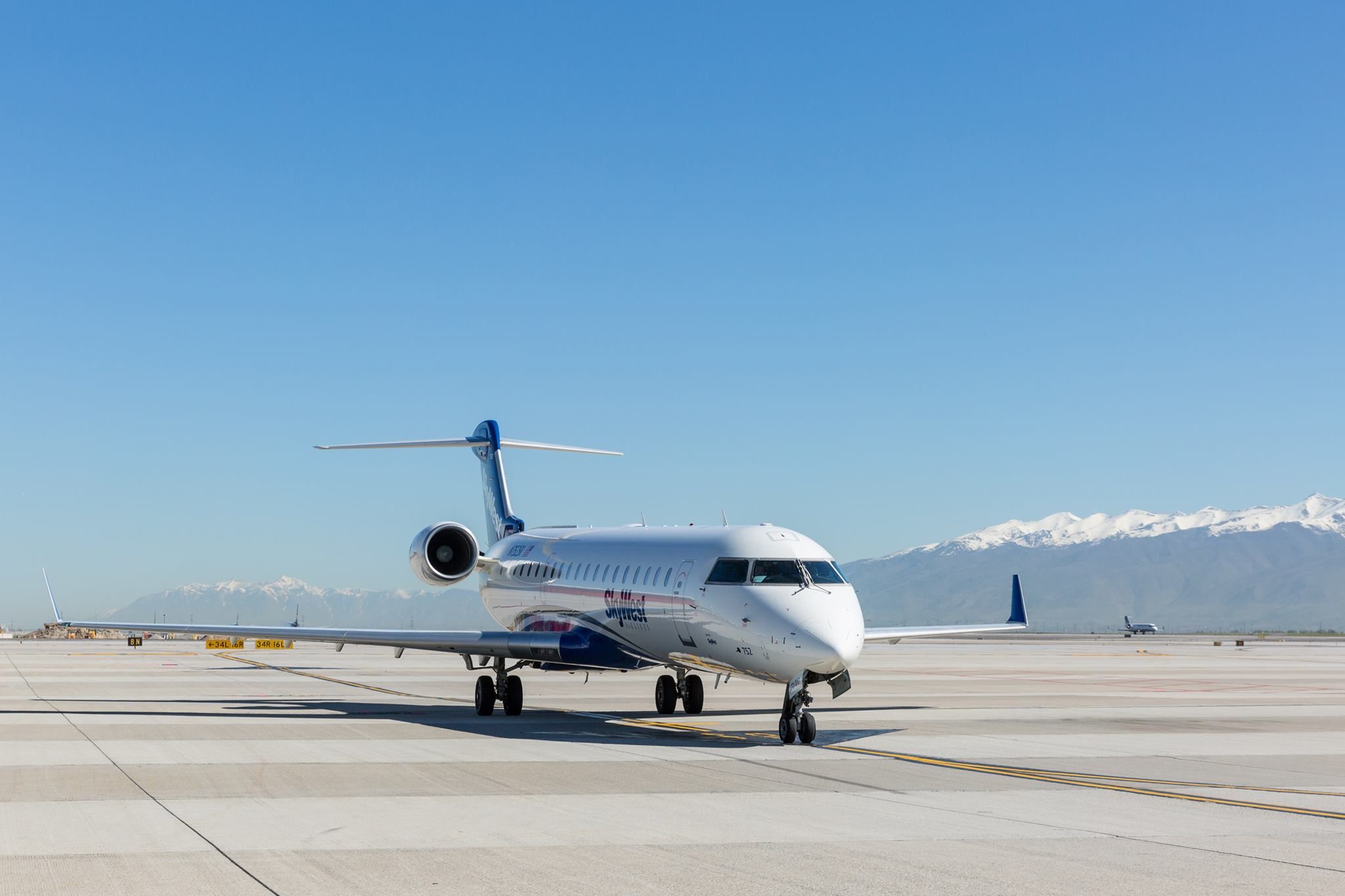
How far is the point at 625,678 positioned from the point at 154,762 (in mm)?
25445

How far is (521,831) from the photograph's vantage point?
12.0 meters

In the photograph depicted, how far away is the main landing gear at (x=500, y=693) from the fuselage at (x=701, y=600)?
157 cm

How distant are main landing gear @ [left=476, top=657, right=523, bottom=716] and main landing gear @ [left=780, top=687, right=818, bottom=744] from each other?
7212 mm

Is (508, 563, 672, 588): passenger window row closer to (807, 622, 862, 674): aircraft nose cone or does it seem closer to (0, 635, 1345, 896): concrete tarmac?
(0, 635, 1345, 896): concrete tarmac

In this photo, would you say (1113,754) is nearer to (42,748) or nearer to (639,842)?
(639,842)

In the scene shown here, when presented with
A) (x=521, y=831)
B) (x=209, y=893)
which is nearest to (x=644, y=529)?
(x=521, y=831)

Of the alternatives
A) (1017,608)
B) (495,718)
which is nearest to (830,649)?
(495,718)

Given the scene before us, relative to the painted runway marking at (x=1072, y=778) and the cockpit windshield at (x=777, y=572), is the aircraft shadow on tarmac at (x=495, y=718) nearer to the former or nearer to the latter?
the painted runway marking at (x=1072, y=778)

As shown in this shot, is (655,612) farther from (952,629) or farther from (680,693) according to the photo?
(952,629)

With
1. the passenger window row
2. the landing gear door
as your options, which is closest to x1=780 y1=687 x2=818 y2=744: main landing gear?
the landing gear door

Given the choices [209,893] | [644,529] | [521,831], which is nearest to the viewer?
[209,893]

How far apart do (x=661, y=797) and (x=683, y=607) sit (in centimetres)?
818

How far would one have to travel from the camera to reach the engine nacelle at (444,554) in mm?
29688

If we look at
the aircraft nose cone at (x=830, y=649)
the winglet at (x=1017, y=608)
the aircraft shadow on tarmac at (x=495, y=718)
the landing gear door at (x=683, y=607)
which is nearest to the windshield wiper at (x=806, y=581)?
the aircraft nose cone at (x=830, y=649)
